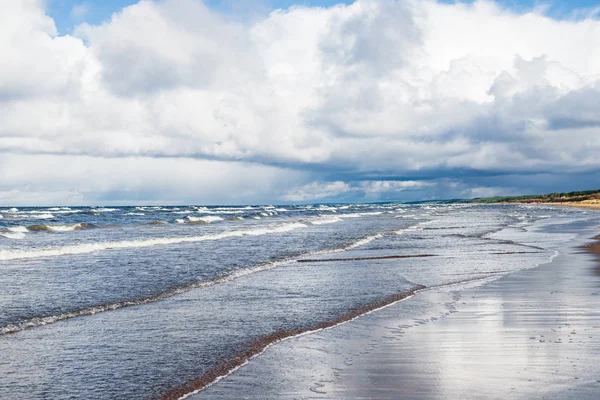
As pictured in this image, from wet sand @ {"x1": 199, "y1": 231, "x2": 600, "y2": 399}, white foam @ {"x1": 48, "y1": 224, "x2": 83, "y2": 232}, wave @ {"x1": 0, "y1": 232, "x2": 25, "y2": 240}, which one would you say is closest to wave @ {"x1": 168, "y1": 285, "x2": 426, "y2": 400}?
wet sand @ {"x1": 199, "y1": 231, "x2": 600, "y2": 399}

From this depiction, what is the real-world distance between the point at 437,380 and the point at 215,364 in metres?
3.06

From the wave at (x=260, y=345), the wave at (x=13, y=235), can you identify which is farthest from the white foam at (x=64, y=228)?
the wave at (x=260, y=345)

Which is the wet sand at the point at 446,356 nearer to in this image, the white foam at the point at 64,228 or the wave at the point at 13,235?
the wave at the point at 13,235

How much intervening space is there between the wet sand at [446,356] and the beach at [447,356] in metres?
0.01

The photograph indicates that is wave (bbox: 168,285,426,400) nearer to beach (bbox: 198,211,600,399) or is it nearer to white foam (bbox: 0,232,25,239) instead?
beach (bbox: 198,211,600,399)

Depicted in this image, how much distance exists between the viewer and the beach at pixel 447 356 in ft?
21.9

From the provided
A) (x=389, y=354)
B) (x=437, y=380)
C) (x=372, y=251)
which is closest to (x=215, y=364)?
(x=389, y=354)

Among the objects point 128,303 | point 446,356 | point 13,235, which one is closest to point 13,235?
point 13,235

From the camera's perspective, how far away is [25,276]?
1817 centimetres

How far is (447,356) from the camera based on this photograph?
8.13m

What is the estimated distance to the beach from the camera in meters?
6.68

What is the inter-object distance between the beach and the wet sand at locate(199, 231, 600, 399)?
13 mm

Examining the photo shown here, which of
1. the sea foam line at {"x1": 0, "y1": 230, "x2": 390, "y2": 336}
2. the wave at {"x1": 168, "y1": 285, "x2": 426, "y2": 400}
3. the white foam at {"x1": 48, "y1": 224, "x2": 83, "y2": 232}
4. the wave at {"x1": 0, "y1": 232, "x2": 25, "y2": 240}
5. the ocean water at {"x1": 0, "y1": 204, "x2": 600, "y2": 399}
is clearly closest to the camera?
the wave at {"x1": 168, "y1": 285, "x2": 426, "y2": 400}

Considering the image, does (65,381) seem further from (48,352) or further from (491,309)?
(491,309)
